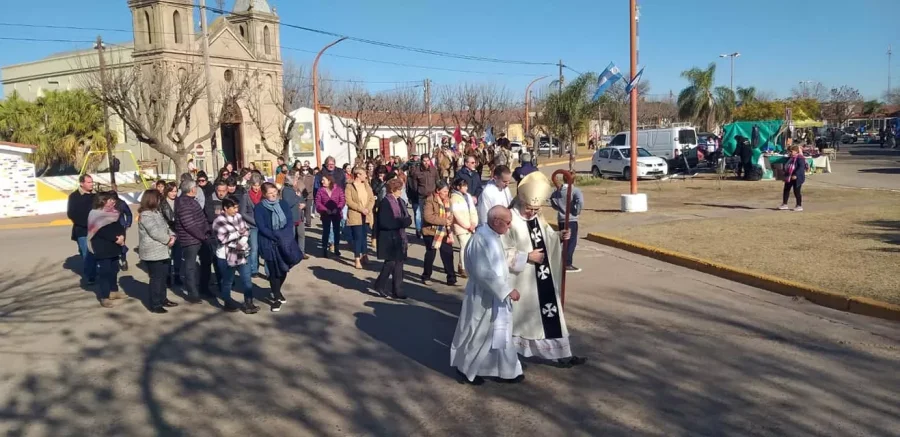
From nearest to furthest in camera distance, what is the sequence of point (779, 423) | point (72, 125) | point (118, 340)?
point (779, 423) < point (118, 340) < point (72, 125)

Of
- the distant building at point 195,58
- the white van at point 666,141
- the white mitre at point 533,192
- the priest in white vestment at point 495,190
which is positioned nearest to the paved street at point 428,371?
the priest in white vestment at point 495,190

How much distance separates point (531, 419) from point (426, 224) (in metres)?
4.97

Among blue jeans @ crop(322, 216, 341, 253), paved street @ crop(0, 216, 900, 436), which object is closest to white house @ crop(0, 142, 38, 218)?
blue jeans @ crop(322, 216, 341, 253)

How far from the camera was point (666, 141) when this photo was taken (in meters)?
31.6

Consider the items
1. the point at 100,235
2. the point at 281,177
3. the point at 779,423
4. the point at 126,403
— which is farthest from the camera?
the point at 281,177

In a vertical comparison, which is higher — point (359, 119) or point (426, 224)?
point (359, 119)

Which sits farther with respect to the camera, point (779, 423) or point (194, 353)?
point (194, 353)

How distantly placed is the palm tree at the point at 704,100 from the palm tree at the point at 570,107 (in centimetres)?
1674

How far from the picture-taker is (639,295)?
27.9 ft

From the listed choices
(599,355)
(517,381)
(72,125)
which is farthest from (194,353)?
(72,125)

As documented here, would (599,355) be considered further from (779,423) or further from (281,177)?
(281,177)

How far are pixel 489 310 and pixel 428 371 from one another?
93 cm

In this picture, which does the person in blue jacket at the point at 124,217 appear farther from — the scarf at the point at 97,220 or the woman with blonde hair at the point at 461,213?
the woman with blonde hair at the point at 461,213

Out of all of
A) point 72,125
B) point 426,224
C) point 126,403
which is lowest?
point 126,403
